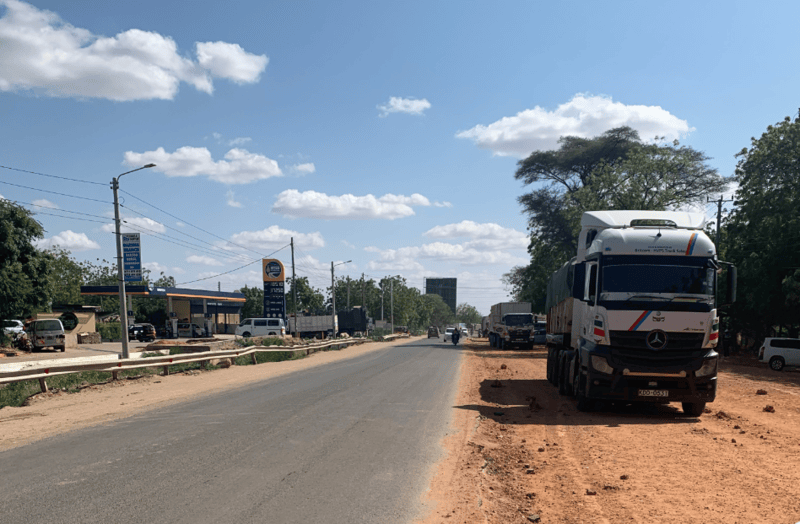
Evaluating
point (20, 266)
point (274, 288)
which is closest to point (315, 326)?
point (274, 288)

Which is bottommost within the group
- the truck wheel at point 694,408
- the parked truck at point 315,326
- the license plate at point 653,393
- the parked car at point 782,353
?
the parked truck at point 315,326

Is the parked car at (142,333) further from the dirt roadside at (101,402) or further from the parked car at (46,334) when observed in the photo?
the dirt roadside at (101,402)

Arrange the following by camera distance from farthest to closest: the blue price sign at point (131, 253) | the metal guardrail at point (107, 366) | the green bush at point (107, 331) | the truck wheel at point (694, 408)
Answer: the green bush at point (107, 331), the blue price sign at point (131, 253), the metal guardrail at point (107, 366), the truck wheel at point (694, 408)

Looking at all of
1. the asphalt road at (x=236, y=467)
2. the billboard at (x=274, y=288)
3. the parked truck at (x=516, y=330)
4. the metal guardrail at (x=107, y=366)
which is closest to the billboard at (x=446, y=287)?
the billboard at (x=274, y=288)

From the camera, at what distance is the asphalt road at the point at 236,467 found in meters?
6.08

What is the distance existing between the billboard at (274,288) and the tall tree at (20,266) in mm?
19062

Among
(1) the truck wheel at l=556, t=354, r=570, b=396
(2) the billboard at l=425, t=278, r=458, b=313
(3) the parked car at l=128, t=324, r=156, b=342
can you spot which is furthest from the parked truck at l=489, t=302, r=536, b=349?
(2) the billboard at l=425, t=278, r=458, b=313

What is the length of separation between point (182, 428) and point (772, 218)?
34.9 meters

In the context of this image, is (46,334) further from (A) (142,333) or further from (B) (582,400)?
(B) (582,400)

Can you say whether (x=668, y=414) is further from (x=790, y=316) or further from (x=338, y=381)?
(x=790, y=316)

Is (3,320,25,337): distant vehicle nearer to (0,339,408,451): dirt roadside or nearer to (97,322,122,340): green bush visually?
(97,322,122,340): green bush

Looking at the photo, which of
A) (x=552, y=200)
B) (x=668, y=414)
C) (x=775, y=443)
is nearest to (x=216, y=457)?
(x=775, y=443)

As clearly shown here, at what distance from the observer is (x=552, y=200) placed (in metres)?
53.7

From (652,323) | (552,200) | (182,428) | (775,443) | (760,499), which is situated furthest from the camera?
(552,200)
